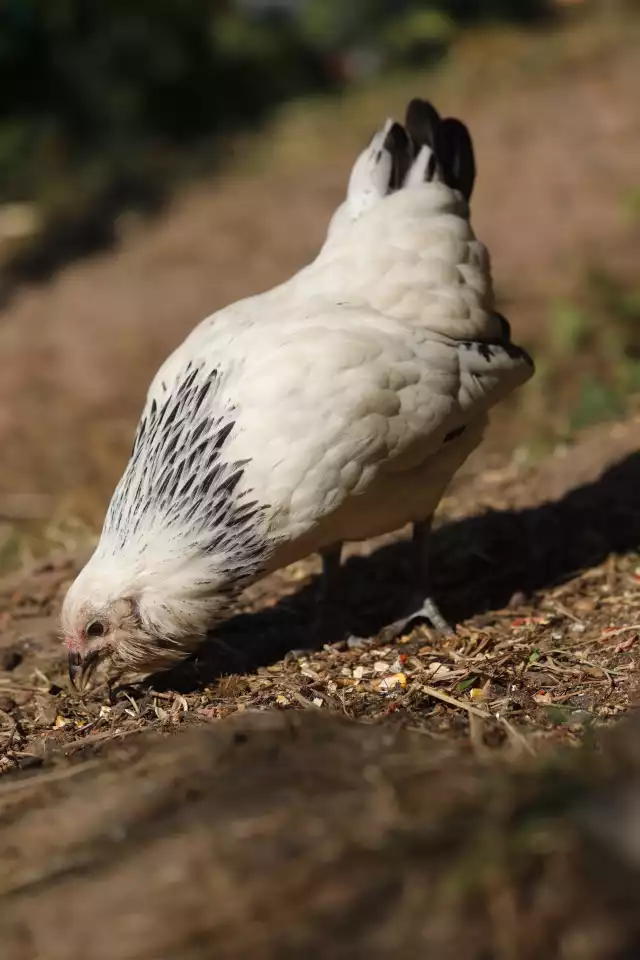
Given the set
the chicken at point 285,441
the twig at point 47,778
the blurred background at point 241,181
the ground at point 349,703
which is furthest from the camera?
the blurred background at point 241,181

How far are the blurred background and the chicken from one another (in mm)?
2072

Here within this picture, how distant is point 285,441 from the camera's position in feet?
10.4

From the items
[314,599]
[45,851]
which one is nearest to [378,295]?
[314,599]

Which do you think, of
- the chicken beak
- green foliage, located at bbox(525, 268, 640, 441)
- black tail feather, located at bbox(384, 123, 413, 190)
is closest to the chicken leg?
the chicken beak

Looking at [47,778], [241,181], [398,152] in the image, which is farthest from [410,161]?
[241,181]

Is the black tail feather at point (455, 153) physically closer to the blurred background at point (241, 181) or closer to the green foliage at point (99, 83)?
the blurred background at point (241, 181)

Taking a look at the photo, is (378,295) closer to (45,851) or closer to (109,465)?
(45,851)

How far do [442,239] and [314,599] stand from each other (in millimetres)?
1428

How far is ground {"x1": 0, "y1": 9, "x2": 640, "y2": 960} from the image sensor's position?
1803 mm

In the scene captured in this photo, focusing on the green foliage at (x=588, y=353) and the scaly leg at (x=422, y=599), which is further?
the green foliage at (x=588, y=353)

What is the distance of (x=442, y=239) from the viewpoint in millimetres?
Answer: 3904

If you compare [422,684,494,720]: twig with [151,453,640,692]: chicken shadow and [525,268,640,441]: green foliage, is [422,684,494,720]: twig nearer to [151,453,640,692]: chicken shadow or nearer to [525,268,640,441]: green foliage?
[151,453,640,692]: chicken shadow

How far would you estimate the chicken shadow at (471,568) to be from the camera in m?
3.78


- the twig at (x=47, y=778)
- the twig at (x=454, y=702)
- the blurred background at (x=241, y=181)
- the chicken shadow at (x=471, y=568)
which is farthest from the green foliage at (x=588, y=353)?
the twig at (x=47, y=778)
